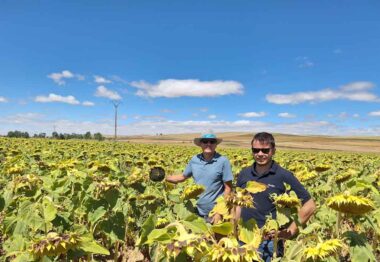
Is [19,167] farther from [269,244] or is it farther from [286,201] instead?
[286,201]

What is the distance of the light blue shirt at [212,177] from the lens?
215 inches

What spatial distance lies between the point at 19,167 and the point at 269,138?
11.4 feet

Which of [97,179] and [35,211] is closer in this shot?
[35,211]

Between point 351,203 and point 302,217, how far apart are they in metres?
1.31

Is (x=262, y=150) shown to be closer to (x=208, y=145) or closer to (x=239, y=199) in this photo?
(x=208, y=145)

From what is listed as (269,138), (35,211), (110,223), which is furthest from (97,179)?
(269,138)

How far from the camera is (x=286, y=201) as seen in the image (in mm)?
3102

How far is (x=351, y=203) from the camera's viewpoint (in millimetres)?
2439

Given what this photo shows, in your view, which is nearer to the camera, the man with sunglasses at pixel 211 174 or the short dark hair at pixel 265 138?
the short dark hair at pixel 265 138

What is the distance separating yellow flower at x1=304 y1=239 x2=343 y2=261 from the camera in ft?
6.75

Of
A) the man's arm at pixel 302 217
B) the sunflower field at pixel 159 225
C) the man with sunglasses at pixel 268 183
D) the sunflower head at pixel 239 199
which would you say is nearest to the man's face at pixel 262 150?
the man with sunglasses at pixel 268 183

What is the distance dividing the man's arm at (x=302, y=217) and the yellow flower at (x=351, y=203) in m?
0.96

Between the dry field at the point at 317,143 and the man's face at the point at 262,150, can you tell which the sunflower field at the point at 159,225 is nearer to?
the man's face at the point at 262,150

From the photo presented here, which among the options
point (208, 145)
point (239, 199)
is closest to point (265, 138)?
point (208, 145)
